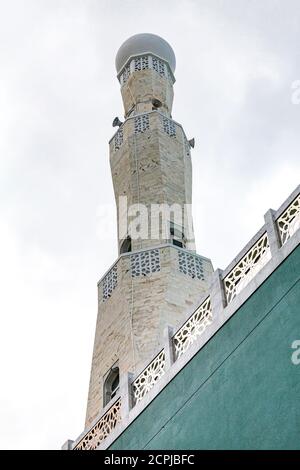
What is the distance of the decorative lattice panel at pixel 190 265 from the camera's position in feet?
43.8

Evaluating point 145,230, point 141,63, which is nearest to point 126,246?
point 145,230

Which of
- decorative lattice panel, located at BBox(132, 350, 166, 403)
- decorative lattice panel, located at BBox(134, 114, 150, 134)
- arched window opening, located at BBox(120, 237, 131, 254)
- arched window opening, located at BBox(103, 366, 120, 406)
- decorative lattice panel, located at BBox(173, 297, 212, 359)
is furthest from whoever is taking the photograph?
decorative lattice panel, located at BBox(134, 114, 150, 134)

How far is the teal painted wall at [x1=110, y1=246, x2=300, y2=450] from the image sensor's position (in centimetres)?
692

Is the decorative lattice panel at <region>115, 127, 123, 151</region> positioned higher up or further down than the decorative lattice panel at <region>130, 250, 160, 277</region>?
higher up

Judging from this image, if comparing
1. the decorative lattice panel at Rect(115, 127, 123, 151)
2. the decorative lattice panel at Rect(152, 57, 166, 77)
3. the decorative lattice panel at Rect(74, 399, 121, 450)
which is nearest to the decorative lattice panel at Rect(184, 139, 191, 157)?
the decorative lattice panel at Rect(115, 127, 123, 151)

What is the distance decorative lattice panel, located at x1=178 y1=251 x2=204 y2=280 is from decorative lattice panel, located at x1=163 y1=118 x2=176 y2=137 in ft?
11.6

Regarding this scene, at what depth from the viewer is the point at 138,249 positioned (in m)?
13.9

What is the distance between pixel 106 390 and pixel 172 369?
4.13 meters

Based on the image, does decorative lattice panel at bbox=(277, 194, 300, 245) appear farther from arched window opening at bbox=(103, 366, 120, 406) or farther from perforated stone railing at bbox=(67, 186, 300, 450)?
arched window opening at bbox=(103, 366, 120, 406)

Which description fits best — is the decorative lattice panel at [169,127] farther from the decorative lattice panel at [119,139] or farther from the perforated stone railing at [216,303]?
the perforated stone railing at [216,303]

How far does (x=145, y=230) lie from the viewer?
14273mm

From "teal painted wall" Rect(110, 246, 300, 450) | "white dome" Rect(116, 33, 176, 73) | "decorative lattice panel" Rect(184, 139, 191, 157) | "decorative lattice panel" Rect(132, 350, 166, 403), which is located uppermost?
"white dome" Rect(116, 33, 176, 73)

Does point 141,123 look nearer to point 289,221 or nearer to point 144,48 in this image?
point 144,48

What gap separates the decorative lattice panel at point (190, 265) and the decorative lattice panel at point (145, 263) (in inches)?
14.0
